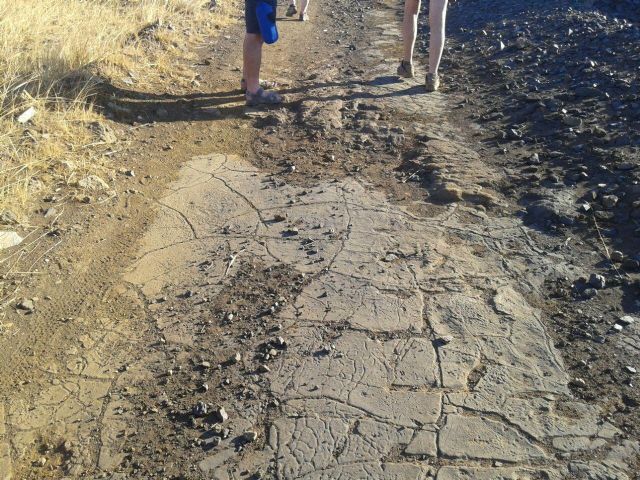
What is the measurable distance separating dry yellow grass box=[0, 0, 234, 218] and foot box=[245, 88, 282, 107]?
961 millimetres

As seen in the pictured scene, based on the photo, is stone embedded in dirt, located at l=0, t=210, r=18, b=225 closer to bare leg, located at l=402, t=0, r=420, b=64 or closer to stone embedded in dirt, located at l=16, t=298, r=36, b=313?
stone embedded in dirt, located at l=16, t=298, r=36, b=313

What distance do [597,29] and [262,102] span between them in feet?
10.9

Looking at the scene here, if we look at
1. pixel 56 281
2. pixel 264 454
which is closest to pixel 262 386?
pixel 264 454

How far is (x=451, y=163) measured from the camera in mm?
4344

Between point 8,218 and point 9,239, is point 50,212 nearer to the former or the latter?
point 8,218

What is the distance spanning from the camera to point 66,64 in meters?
5.31

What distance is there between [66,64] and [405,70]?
284 centimetres

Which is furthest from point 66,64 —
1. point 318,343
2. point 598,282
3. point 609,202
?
point 598,282

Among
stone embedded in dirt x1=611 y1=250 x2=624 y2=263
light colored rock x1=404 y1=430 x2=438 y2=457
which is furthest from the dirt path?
stone embedded in dirt x1=611 y1=250 x2=624 y2=263

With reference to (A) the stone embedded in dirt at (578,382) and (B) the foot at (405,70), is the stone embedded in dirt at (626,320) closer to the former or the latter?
(A) the stone embedded in dirt at (578,382)

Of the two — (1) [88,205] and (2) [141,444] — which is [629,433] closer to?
(2) [141,444]

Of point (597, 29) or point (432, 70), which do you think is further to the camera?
point (597, 29)

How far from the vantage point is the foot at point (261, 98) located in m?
5.30

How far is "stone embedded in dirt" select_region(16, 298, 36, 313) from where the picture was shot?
125 inches
